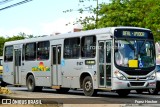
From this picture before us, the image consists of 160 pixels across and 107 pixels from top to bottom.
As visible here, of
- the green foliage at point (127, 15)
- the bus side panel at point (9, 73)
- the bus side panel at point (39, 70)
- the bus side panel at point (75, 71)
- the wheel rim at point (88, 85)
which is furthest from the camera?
the green foliage at point (127, 15)

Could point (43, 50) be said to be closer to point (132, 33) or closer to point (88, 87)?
point (88, 87)

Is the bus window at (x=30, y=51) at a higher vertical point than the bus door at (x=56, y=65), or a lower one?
higher

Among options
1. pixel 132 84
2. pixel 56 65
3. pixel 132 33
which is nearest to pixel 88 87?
pixel 132 84

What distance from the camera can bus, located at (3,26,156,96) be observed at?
20.4 m

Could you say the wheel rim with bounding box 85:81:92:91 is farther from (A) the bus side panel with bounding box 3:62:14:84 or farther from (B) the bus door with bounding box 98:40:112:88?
(A) the bus side panel with bounding box 3:62:14:84

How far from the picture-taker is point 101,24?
4300 centimetres

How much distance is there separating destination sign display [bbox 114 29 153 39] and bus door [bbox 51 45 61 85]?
15.6 ft

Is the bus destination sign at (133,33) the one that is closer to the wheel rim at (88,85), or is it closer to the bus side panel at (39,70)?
the wheel rim at (88,85)

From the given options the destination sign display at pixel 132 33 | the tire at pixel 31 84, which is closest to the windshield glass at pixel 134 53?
the destination sign display at pixel 132 33

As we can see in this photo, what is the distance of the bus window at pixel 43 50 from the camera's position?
84.3 ft

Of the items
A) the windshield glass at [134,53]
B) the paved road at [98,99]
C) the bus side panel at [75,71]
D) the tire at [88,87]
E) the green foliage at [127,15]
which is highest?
the green foliage at [127,15]

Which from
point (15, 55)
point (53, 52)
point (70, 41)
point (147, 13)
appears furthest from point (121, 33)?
point (147, 13)

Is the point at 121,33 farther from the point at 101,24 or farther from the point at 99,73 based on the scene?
the point at 101,24

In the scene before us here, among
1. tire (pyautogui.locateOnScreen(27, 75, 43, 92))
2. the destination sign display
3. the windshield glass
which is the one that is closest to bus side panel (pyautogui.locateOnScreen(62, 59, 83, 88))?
the windshield glass
